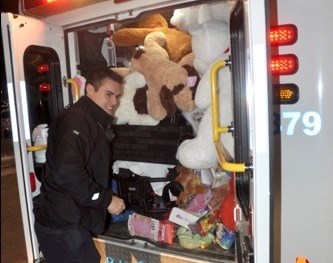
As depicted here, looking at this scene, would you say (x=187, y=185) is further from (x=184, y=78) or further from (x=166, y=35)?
(x=166, y=35)

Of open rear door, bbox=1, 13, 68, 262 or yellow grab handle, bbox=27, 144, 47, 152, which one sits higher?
open rear door, bbox=1, 13, 68, 262

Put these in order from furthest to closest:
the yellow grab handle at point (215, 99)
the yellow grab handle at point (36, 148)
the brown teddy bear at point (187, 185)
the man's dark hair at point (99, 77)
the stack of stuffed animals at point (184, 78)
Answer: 1. the brown teddy bear at point (187, 185)
2. the stack of stuffed animals at point (184, 78)
3. the yellow grab handle at point (36, 148)
4. the man's dark hair at point (99, 77)
5. the yellow grab handle at point (215, 99)

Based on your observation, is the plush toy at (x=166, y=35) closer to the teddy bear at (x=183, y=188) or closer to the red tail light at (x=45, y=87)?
the red tail light at (x=45, y=87)

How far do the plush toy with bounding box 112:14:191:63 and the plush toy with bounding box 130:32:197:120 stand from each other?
0.28 ft

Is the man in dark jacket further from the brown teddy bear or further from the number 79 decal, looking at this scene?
the number 79 decal

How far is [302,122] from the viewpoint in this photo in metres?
1.87

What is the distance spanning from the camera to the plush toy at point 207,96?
8.81 ft

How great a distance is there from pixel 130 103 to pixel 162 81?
0.45m

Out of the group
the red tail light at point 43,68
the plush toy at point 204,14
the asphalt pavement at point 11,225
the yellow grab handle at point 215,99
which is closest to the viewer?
the yellow grab handle at point 215,99

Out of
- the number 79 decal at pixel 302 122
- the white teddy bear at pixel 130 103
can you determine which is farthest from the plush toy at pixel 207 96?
the number 79 decal at pixel 302 122

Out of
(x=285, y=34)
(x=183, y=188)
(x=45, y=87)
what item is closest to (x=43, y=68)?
(x=45, y=87)

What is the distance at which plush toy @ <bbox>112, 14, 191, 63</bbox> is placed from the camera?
132 inches

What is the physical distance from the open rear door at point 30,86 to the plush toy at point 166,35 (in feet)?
2.00

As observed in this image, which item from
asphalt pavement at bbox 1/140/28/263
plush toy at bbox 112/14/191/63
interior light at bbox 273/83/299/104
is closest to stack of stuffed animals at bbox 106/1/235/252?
plush toy at bbox 112/14/191/63
